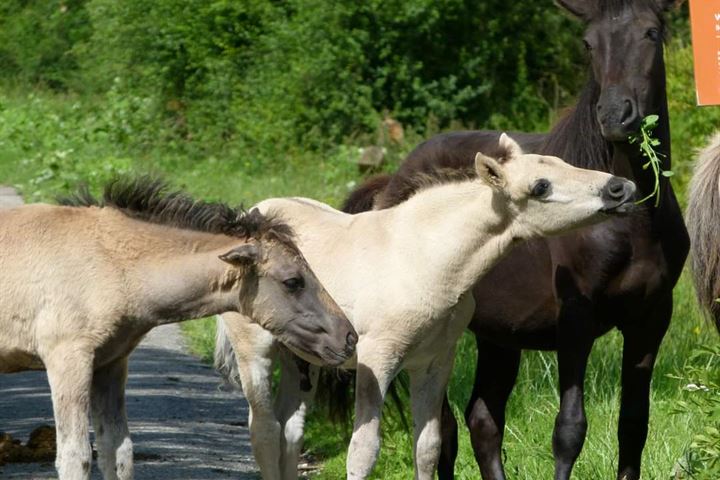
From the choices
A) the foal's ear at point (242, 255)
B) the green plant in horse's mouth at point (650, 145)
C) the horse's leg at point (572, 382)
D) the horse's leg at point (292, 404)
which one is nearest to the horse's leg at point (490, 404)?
the horse's leg at point (572, 382)

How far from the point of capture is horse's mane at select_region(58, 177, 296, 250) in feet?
19.8

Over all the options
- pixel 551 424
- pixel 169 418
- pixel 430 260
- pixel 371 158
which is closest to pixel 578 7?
pixel 430 260

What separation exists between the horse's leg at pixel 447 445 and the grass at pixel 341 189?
1.28 ft

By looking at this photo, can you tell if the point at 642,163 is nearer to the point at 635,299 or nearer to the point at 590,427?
the point at 635,299

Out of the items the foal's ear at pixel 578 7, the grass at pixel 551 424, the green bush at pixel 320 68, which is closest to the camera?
the foal's ear at pixel 578 7

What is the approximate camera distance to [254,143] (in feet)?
74.4

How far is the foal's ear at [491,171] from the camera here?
5941 millimetres

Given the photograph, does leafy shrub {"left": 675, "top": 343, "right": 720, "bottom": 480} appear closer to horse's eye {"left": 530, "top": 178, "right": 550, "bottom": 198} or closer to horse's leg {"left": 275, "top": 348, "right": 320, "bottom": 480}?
horse's eye {"left": 530, "top": 178, "right": 550, "bottom": 198}

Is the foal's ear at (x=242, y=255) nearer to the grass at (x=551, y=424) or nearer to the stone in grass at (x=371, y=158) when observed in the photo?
the grass at (x=551, y=424)

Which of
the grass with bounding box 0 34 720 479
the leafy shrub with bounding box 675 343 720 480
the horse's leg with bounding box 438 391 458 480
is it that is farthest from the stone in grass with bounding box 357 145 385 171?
the leafy shrub with bounding box 675 343 720 480

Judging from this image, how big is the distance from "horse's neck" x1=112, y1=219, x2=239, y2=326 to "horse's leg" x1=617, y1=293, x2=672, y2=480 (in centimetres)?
201

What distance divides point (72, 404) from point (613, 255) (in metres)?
2.56

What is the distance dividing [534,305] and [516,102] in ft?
57.3

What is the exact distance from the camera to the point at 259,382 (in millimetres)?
6734
